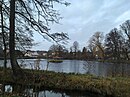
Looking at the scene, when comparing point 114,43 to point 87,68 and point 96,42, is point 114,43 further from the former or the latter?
point 87,68

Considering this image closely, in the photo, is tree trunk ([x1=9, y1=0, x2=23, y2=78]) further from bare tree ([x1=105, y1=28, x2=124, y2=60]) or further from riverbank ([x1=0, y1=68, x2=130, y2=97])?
bare tree ([x1=105, y1=28, x2=124, y2=60])

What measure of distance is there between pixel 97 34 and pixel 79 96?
64529mm

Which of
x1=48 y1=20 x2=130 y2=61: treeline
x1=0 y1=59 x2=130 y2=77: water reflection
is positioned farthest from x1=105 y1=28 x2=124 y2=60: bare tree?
x1=0 y1=59 x2=130 y2=77: water reflection

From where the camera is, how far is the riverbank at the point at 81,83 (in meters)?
13.7

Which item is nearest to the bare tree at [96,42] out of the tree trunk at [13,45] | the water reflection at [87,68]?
the water reflection at [87,68]

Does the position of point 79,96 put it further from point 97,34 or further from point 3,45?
point 97,34

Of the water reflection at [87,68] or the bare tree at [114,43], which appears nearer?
the water reflection at [87,68]

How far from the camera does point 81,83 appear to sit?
1570 centimetres

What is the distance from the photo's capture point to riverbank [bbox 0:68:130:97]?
13680mm

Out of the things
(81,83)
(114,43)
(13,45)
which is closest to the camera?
(81,83)

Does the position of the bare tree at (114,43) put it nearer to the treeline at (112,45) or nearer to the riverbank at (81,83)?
the treeline at (112,45)

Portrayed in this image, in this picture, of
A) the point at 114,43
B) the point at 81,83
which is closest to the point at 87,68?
the point at 81,83

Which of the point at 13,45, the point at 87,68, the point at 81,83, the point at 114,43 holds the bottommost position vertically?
the point at 81,83

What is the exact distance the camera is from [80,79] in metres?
16.1
